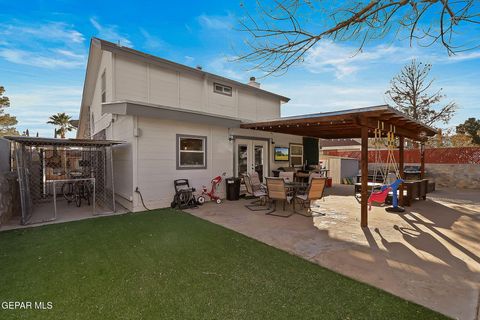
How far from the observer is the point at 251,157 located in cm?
982

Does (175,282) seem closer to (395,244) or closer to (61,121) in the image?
(395,244)

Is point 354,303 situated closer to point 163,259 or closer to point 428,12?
point 163,259

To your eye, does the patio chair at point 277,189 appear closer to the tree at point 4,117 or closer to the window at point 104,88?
the window at point 104,88

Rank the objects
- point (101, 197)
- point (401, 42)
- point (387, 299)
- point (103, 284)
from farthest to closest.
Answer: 1. point (101, 197)
2. point (401, 42)
3. point (103, 284)
4. point (387, 299)

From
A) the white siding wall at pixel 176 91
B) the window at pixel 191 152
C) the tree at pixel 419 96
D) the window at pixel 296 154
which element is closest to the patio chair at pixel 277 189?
the window at pixel 191 152

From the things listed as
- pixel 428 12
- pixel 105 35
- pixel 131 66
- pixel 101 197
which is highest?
pixel 105 35

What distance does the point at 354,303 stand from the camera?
2.42m

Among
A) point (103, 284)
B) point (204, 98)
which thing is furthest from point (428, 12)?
point (204, 98)

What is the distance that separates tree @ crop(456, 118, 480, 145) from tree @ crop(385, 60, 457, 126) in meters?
6.57

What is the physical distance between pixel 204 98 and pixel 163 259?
778 centimetres

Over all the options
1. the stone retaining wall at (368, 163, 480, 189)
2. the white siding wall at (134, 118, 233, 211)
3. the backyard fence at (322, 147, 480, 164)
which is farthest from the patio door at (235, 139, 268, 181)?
the backyard fence at (322, 147, 480, 164)

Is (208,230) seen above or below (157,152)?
below

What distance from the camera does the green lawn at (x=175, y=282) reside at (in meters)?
2.28

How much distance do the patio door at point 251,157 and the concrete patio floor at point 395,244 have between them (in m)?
2.52
